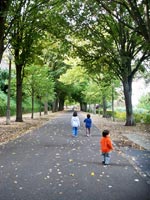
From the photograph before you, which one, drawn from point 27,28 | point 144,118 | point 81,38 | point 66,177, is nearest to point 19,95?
point 27,28

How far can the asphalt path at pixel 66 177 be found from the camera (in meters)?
6.57

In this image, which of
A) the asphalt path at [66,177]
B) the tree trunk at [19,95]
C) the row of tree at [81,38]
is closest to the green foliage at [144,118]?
the row of tree at [81,38]

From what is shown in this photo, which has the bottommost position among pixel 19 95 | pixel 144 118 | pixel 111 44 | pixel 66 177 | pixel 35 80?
pixel 66 177

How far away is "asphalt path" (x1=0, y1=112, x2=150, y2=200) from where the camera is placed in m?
6.57

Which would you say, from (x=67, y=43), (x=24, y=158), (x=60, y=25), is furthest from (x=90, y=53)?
(x=24, y=158)

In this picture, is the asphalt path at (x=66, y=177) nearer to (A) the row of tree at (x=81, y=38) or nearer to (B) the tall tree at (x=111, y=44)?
(A) the row of tree at (x=81, y=38)

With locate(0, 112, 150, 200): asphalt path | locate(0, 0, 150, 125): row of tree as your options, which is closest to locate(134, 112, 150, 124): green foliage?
locate(0, 0, 150, 125): row of tree

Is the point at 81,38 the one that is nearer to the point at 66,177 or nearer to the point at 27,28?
the point at 27,28

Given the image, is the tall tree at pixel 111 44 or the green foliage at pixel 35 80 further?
the green foliage at pixel 35 80

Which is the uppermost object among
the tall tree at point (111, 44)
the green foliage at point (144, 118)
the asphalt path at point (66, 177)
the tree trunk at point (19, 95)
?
the tall tree at point (111, 44)

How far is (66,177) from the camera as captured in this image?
8.05 meters

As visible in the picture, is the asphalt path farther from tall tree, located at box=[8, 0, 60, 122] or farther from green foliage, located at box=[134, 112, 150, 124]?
green foliage, located at box=[134, 112, 150, 124]

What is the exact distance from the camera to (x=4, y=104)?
140 feet

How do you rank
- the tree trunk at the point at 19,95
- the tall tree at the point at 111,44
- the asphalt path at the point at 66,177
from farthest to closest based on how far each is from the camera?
the tree trunk at the point at 19,95
the tall tree at the point at 111,44
the asphalt path at the point at 66,177
